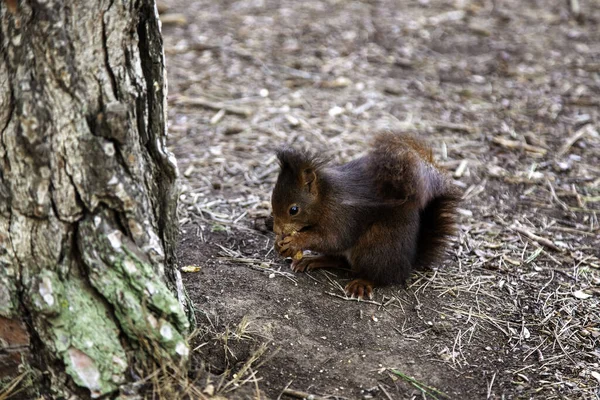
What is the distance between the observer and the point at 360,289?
9.85 feet

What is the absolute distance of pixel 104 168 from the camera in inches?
79.6

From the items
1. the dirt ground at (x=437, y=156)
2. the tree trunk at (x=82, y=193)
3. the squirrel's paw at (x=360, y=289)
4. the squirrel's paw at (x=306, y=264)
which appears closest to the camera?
the tree trunk at (x=82, y=193)

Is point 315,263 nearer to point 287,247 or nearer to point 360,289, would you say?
point 287,247

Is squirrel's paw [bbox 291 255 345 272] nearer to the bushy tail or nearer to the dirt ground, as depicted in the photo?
the dirt ground

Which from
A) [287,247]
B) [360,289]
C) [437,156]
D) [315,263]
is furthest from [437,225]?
[437,156]

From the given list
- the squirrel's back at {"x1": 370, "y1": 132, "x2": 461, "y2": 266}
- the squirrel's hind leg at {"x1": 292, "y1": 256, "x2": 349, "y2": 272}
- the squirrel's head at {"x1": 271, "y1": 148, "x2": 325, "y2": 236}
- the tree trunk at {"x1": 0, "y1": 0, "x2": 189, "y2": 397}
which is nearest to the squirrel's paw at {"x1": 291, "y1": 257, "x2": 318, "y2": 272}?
the squirrel's hind leg at {"x1": 292, "y1": 256, "x2": 349, "y2": 272}

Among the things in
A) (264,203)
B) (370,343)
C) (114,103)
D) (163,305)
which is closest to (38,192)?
(114,103)

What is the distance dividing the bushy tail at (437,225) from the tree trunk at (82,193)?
1.35 metres

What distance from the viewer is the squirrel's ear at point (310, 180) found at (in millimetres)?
3137

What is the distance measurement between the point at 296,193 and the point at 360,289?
52 centimetres

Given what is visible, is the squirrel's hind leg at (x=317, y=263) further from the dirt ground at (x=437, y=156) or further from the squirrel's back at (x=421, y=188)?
the squirrel's back at (x=421, y=188)

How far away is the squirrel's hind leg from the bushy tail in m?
0.37

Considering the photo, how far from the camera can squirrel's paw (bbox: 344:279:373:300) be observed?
298 cm

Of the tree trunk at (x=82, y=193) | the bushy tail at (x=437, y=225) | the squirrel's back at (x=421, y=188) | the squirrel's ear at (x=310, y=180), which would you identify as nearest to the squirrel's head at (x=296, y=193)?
the squirrel's ear at (x=310, y=180)
